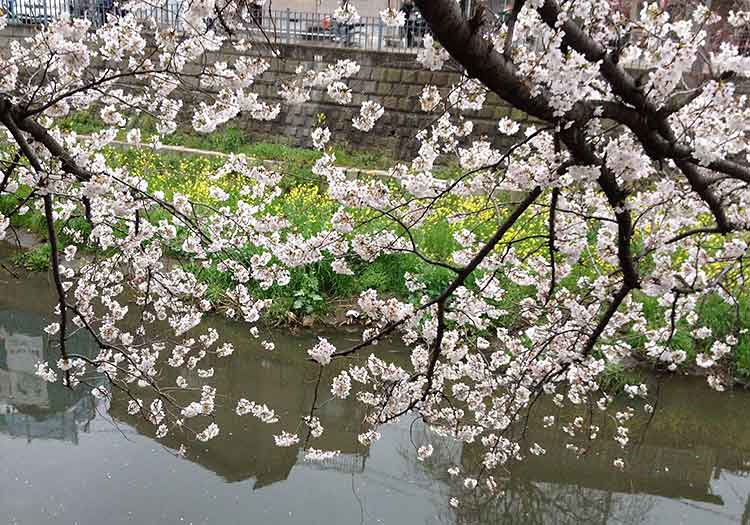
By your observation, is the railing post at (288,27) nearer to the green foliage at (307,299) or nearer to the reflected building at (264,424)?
the green foliage at (307,299)

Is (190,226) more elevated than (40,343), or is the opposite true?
Answer: (190,226)

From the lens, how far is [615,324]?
11.3ft

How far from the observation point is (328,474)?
4.18 metres

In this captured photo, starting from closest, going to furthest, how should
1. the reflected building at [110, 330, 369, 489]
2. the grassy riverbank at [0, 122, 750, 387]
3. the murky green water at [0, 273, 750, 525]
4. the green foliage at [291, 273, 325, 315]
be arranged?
the murky green water at [0, 273, 750, 525] < the reflected building at [110, 330, 369, 489] < the grassy riverbank at [0, 122, 750, 387] < the green foliage at [291, 273, 325, 315]

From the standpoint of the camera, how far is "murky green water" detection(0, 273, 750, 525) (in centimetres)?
382

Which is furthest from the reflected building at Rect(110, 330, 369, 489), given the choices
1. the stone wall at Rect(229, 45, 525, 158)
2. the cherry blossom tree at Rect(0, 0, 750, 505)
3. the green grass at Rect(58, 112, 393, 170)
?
the stone wall at Rect(229, 45, 525, 158)

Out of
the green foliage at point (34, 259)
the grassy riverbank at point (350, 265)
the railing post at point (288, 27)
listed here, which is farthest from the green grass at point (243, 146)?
the green foliage at point (34, 259)

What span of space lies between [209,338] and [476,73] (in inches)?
129

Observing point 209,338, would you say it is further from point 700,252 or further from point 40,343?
point 700,252

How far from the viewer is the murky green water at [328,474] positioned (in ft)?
12.5

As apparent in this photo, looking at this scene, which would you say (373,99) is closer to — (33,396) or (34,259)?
(34,259)

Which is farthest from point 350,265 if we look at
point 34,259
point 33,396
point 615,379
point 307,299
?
point 34,259

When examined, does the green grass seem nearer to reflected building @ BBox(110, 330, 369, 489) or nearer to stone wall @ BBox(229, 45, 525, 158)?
stone wall @ BBox(229, 45, 525, 158)

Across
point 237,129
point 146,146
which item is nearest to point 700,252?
point 146,146
